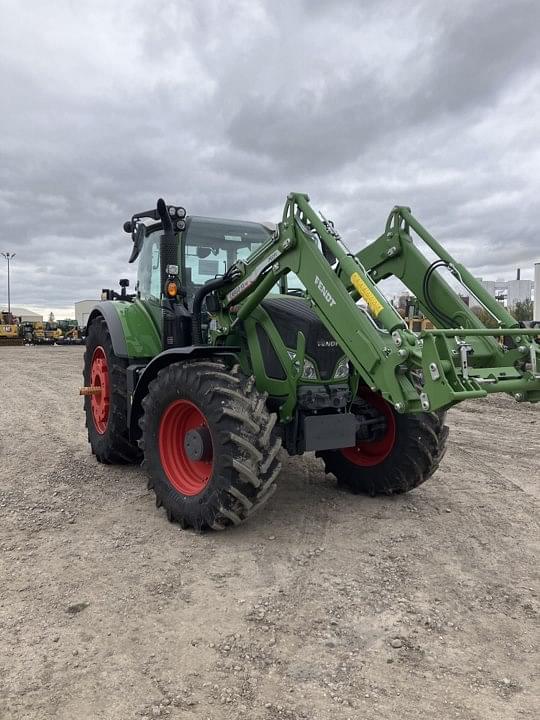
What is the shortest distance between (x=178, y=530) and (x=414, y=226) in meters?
3.12

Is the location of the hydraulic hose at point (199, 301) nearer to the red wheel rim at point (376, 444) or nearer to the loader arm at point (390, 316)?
the loader arm at point (390, 316)

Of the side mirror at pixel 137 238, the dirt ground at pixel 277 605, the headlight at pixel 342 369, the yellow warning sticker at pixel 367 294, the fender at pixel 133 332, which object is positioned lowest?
the dirt ground at pixel 277 605

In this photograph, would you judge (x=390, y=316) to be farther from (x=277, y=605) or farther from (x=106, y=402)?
(x=106, y=402)

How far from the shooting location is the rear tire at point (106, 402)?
19.5 feet

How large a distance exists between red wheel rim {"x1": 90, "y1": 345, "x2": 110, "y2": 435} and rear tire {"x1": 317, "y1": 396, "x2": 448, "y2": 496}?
9.23 feet

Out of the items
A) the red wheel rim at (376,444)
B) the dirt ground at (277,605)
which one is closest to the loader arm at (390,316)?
the red wheel rim at (376,444)

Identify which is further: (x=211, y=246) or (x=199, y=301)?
(x=211, y=246)

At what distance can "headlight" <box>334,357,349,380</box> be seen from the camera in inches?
186

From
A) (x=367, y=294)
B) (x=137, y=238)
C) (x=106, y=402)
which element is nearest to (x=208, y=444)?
(x=367, y=294)

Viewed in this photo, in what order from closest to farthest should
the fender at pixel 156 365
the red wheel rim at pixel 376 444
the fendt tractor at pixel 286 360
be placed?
the fendt tractor at pixel 286 360 → the fender at pixel 156 365 → the red wheel rim at pixel 376 444

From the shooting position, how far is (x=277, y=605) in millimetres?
3258

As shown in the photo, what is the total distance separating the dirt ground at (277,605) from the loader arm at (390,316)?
3.74 feet

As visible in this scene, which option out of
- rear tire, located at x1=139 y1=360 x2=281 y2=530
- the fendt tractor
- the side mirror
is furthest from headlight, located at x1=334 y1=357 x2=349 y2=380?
the side mirror

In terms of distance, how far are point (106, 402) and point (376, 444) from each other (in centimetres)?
308
